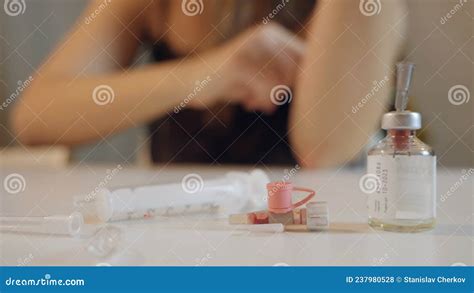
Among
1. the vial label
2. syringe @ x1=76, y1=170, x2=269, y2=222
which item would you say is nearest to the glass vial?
the vial label

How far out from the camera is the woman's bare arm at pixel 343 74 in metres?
0.73

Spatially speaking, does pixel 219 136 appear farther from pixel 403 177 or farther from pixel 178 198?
pixel 403 177

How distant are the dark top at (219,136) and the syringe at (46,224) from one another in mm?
394

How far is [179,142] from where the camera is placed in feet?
3.27

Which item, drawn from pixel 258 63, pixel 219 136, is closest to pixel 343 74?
pixel 258 63

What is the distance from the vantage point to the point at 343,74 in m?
0.78

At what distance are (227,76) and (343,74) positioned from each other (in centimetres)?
20

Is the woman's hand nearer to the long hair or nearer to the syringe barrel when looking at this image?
the long hair

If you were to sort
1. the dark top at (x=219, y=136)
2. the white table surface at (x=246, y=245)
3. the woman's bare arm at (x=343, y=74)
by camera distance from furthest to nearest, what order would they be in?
the dark top at (x=219, y=136) → the woman's bare arm at (x=343, y=74) → the white table surface at (x=246, y=245)

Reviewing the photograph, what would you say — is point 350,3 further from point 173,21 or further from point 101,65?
point 101,65

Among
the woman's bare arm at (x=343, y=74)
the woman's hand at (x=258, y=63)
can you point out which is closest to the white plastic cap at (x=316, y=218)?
the woman's bare arm at (x=343, y=74)

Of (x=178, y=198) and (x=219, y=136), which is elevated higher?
(x=219, y=136)

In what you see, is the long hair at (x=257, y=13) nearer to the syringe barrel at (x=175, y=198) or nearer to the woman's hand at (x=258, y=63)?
the woman's hand at (x=258, y=63)
